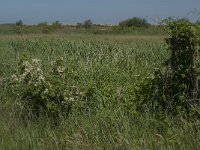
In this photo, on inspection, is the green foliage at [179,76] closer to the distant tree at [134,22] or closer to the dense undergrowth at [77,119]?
the dense undergrowth at [77,119]

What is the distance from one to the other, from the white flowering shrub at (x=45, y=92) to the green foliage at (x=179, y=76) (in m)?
1.20

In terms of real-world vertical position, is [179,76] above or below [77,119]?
above

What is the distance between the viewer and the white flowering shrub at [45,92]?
20.2 ft

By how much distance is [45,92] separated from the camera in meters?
6.14

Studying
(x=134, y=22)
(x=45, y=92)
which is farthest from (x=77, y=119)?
(x=134, y=22)

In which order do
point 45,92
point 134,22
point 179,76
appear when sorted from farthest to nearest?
point 134,22 → point 45,92 → point 179,76

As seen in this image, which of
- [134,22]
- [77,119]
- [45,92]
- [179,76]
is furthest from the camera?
[134,22]

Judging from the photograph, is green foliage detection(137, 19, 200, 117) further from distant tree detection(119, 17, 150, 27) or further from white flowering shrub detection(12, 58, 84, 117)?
distant tree detection(119, 17, 150, 27)

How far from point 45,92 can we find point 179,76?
6.42 feet

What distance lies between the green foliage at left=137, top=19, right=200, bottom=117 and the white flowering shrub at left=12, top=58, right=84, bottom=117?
120 cm

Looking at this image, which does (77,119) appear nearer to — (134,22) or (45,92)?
(45,92)

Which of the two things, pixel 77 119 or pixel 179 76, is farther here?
pixel 77 119

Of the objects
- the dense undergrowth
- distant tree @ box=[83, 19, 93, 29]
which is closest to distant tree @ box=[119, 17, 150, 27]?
distant tree @ box=[83, 19, 93, 29]

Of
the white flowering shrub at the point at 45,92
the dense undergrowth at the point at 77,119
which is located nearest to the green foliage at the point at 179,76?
the dense undergrowth at the point at 77,119
